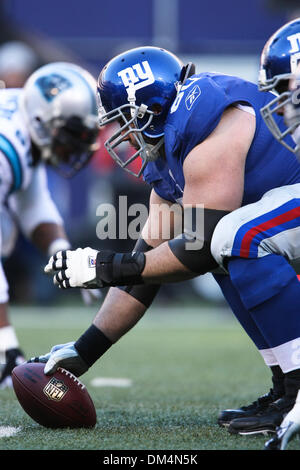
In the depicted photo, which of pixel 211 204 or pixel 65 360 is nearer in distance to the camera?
pixel 211 204

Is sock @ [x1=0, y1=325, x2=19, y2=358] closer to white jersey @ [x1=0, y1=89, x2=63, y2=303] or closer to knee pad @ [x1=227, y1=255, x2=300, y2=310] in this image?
white jersey @ [x1=0, y1=89, x2=63, y2=303]

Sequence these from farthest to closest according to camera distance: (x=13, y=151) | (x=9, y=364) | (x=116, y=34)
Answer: (x=116, y=34), (x=13, y=151), (x=9, y=364)

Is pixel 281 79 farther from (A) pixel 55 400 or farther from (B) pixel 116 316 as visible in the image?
(A) pixel 55 400

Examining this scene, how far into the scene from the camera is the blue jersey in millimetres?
2148

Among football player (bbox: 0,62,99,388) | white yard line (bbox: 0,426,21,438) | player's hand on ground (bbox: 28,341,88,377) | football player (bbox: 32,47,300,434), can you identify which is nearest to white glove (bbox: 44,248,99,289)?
football player (bbox: 32,47,300,434)

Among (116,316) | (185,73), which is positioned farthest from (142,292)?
(185,73)

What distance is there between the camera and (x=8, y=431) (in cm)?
223

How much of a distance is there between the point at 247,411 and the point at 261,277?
56 cm

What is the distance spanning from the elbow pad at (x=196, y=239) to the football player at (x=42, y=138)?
57.5 inches
